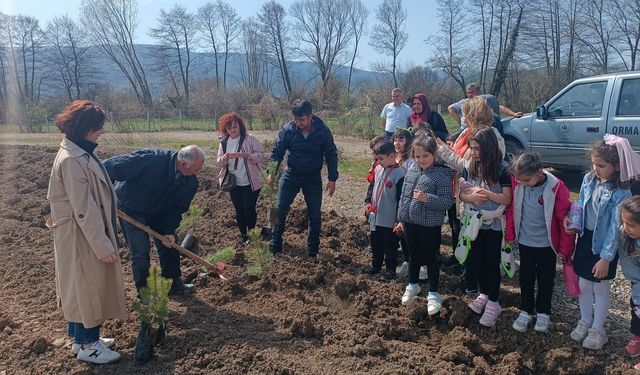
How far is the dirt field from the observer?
132 inches

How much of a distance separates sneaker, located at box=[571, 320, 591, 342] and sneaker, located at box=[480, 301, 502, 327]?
0.53m

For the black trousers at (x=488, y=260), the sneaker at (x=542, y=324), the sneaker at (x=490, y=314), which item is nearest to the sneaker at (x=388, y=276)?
the black trousers at (x=488, y=260)

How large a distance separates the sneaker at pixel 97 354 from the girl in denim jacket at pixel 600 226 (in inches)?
129

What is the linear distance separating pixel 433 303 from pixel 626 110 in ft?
18.6

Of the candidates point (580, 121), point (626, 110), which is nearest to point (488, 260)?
point (626, 110)

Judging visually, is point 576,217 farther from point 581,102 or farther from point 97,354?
point 581,102

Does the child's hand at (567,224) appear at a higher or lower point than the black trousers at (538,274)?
higher

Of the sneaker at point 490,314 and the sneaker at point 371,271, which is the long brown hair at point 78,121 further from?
the sneaker at point 490,314

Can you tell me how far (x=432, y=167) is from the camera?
13.2ft

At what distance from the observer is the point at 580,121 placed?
321 inches

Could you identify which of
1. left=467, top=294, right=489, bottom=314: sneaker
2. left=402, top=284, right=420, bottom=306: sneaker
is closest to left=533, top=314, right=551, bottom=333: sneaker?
left=467, top=294, right=489, bottom=314: sneaker

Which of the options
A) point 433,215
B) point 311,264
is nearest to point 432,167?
point 433,215

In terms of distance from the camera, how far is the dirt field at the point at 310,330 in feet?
11.0

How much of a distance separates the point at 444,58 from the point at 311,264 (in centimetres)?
3430
